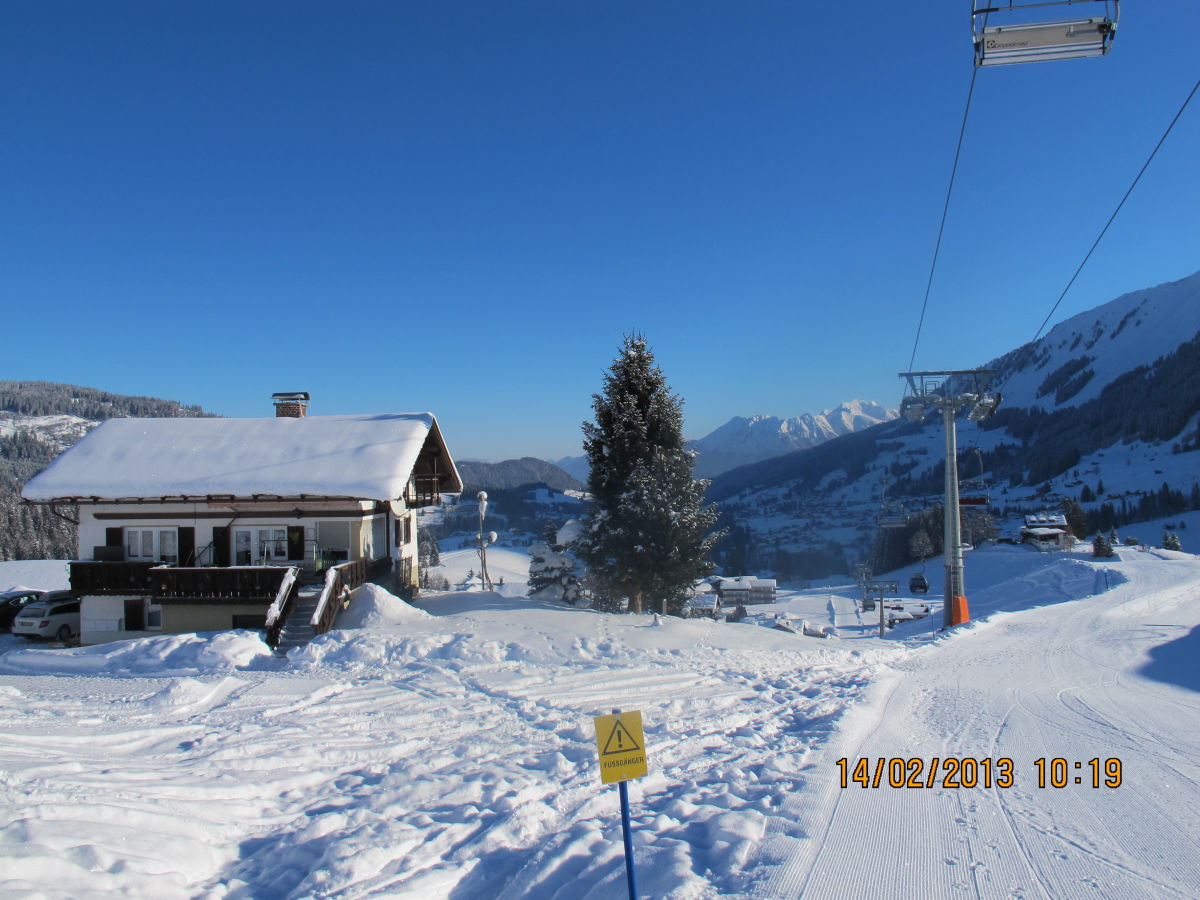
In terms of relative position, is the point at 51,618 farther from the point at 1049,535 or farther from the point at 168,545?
the point at 1049,535

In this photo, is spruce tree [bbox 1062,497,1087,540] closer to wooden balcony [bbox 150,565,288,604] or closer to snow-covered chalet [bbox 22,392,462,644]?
snow-covered chalet [bbox 22,392,462,644]

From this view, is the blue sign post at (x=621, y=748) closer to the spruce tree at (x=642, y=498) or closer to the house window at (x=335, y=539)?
the spruce tree at (x=642, y=498)

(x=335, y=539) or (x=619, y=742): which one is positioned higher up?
(x=335, y=539)

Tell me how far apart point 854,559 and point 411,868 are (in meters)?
174

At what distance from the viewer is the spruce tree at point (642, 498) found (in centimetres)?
2131

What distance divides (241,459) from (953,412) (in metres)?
24.9

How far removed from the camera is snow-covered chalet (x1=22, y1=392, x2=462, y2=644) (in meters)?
19.8

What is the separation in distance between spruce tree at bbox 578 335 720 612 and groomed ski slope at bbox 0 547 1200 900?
171 inches

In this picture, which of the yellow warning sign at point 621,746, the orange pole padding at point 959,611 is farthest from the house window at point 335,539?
the orange pole padding at point 959,611

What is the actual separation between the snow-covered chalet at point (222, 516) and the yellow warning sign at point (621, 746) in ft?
48.2

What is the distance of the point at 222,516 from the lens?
21.9 meters

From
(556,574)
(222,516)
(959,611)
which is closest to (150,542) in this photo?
(222,516)

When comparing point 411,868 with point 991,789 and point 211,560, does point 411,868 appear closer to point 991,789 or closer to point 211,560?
point 991,789

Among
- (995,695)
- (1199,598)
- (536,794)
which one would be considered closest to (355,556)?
(536,794)
